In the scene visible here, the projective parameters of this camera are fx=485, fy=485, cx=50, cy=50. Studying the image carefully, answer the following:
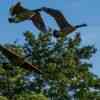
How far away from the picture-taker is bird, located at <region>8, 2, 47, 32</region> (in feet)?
6.45

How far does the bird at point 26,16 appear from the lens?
1967 millimetres

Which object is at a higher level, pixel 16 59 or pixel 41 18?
pixel 41 18

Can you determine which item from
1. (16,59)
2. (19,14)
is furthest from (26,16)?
(16,59)

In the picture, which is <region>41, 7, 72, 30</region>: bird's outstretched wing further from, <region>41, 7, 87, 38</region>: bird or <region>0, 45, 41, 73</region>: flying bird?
<region>0, 45, 41, 73</region>: flying bird

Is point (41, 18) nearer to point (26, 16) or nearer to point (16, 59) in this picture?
point (26, 16)

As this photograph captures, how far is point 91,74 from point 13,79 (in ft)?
33.0

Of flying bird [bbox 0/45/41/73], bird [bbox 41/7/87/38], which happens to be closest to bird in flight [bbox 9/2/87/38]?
bird [bbox 41/7/87/38]

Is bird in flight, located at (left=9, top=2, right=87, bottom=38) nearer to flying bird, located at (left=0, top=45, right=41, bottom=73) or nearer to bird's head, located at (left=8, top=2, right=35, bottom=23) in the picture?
bird's head, located at (left=8, top=2, right=35, bottom=23)

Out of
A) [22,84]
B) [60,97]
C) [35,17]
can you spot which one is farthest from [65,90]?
[35,17]

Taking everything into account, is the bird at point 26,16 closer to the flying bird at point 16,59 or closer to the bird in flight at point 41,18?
the bird in flight at point 41,18

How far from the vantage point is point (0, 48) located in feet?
6.35

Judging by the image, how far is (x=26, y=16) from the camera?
6.44 feet

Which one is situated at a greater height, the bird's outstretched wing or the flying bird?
the bird's outstretched wing

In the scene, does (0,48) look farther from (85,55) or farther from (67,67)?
(85,55)
